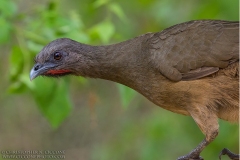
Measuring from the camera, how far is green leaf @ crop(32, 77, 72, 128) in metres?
5.56

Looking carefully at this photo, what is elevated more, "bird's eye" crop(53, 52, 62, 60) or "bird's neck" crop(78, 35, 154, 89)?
"bird's eye" crop(53, 52, 62, 60)

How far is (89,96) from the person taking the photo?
250 inches

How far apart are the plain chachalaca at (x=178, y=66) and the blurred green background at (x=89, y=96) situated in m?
0.34

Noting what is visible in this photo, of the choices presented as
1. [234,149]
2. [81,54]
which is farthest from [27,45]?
[234,149]

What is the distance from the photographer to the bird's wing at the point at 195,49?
4859 mm

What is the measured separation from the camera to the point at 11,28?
5.53 m

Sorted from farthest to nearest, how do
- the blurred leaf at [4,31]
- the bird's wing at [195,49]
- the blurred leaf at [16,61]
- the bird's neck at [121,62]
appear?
the blurred leaf at [16,61], the blurred leaf at [4,31], the bird's neck at [121,62], the bird's wing at [195,49]

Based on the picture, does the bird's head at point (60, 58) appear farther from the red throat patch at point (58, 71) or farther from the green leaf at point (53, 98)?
the green leaf at point (53, 98)

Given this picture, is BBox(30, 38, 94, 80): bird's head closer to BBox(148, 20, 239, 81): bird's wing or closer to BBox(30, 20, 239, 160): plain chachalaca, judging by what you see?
BBox(30, 20, 239, 160): plain chachalaca

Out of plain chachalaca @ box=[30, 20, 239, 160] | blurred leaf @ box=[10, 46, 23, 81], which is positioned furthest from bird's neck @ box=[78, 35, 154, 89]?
blurred leaf @ box=[10, 46, 23, 81]

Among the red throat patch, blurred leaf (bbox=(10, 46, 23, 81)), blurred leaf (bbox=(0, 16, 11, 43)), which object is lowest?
the red throat patch

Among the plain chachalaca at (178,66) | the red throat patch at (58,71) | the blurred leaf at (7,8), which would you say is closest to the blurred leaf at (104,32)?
the plain chachalaca at (178,66)

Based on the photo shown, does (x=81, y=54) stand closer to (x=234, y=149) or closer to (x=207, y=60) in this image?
(x=207, y=60)

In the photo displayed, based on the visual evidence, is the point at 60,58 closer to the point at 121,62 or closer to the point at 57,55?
the point at 57,55
